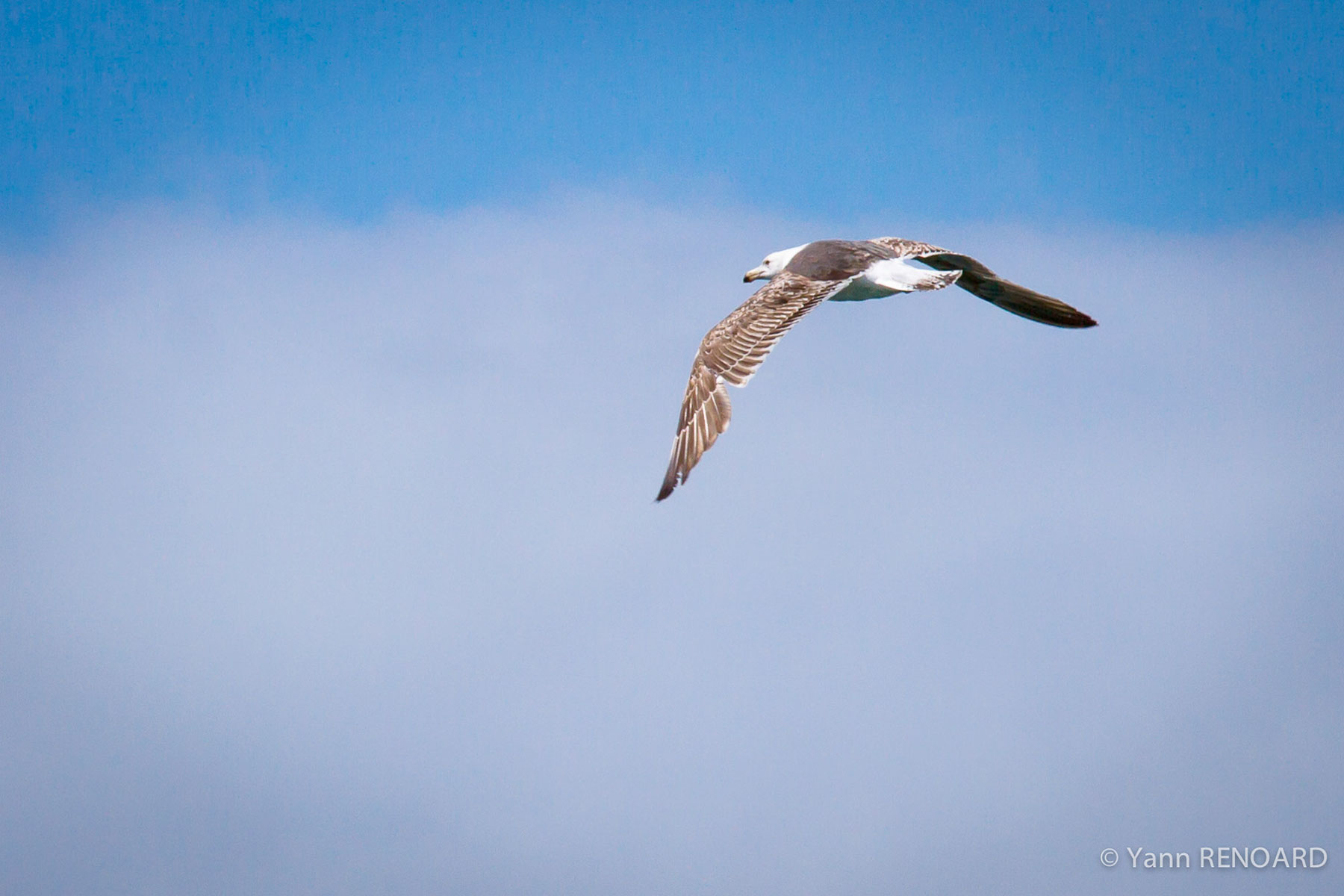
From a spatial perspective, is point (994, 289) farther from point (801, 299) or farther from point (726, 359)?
point (726, 359)

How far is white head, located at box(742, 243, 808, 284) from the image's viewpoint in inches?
1080

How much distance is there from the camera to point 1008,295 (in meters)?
28.8

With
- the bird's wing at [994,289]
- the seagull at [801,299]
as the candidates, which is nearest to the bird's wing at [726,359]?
the seagull at [801,299]

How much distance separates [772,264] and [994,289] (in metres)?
4.28

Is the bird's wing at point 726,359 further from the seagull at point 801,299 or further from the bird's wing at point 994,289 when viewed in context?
the bird's wing at point 994,289

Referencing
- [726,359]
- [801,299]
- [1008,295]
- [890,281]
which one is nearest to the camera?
[726,359]

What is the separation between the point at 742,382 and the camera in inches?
899

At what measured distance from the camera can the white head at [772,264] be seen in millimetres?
27422

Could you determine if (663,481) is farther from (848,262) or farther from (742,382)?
(848,262)

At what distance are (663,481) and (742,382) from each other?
6.89 feet

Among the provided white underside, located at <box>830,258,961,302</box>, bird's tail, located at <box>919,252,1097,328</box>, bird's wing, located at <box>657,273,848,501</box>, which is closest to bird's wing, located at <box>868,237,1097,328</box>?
bird's tail, located at <box>919,252,1097,328</box>

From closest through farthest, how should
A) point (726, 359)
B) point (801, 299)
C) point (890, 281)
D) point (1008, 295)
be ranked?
point (726, 359) < point (801, 299) < point (890, 281) < point (1008, 295)

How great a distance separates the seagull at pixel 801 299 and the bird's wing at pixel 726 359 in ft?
0.04

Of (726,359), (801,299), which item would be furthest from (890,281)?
(726,359)
